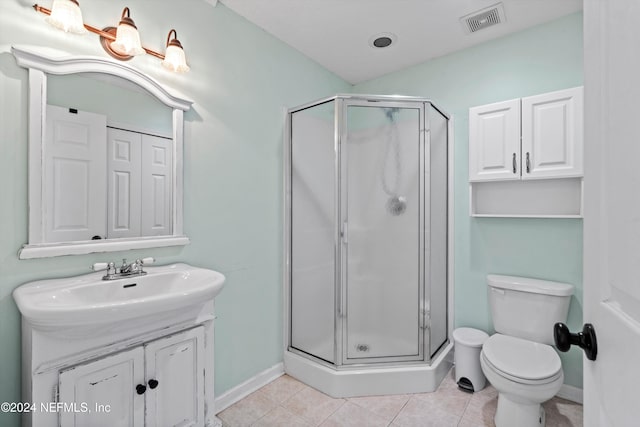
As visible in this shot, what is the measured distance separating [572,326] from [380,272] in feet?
4.21

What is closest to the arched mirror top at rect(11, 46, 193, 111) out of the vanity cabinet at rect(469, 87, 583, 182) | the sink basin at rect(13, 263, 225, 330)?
the sink basin at rect(13, 263, 225, 330)

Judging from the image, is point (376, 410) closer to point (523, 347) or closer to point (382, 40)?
point (523, 347)

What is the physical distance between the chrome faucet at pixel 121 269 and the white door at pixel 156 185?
183 mm

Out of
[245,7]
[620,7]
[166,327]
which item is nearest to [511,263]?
[620,7]

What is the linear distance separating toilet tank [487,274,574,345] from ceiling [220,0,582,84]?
5.81ft

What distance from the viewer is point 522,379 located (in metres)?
1.53

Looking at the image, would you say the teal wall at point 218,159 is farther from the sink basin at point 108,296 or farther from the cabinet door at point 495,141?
the cabinet door at point 495,141

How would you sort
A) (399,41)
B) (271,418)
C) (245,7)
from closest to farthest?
1. (271,418)
2. (245,7)
3. (399,41)

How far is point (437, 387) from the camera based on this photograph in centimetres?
209

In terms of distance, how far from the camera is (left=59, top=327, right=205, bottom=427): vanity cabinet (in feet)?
3.72

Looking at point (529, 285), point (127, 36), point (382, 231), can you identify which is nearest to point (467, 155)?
point (382, 231)

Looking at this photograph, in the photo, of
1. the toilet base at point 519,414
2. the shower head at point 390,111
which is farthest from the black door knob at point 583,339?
the shower head at point 390,111

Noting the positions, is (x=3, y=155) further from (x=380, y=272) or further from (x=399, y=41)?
(x=399, y=41)

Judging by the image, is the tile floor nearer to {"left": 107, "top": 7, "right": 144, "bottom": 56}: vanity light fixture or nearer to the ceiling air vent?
{"left": 107, "top": 7, "right": 144, "bottom": 56}: vanity light fixture
